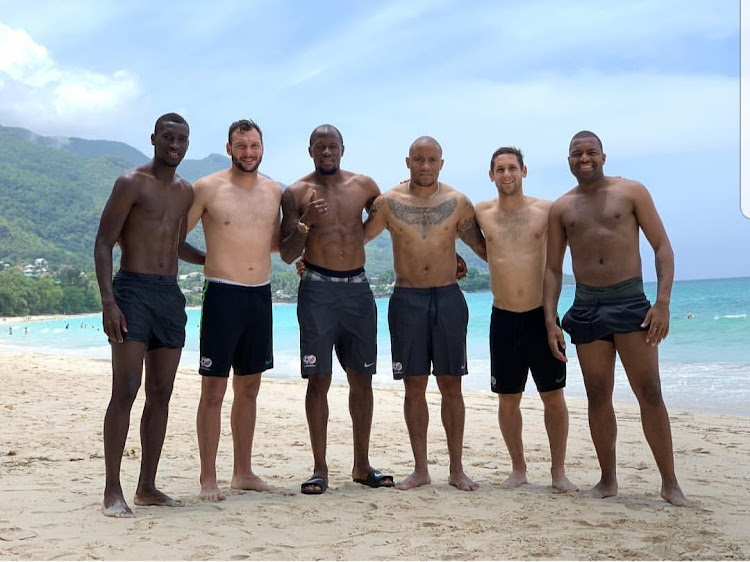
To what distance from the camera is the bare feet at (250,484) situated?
5906mm

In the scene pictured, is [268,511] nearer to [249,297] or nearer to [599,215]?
[249,297]

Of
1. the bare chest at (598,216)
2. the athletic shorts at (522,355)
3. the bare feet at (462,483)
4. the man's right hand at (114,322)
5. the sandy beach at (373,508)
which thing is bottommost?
the sandy beach at (373,508)

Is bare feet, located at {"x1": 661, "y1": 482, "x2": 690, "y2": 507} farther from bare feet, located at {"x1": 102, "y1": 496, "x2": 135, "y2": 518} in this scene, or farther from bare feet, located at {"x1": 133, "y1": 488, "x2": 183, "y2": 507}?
bare feet, located at {"x1": 102, "y1": 496, "x2": 135, "y2": 518}

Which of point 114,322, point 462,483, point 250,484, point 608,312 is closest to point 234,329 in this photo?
point 114,322

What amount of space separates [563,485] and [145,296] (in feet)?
10.4

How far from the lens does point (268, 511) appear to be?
207 inches

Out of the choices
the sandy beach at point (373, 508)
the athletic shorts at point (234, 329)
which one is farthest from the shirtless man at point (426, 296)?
the athletic shorts at point (234, 329)

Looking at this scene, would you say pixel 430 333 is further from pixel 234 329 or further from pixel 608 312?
pixel 234 329

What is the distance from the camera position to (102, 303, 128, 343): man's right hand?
5.02 metres

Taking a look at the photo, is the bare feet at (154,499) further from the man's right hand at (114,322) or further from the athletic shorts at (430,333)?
the athletic shorts at (430,333)

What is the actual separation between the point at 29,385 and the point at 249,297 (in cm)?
936

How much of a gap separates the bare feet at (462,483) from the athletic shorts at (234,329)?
158cm

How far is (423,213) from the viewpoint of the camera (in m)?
6.11

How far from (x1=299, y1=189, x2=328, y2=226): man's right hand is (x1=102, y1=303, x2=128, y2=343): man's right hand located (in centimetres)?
144
